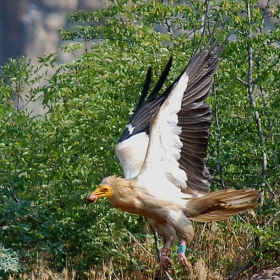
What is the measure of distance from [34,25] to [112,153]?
24.2ft

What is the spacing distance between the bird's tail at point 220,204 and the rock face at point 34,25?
793 centimetres

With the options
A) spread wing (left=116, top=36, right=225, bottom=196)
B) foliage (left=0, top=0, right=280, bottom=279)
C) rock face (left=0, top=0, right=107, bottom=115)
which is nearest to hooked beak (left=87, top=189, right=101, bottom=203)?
spread wing (left=116, top=36, right=225, bottom=196)

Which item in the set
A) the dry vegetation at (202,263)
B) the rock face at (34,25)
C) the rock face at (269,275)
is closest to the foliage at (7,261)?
the dry vegetation at (202,263)

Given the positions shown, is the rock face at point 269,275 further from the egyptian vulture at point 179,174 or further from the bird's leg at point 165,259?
the bird's leg at point 165,259

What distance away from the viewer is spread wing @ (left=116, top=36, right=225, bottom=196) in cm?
812

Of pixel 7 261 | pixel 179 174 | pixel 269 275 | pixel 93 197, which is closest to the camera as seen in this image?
pixel 93 197

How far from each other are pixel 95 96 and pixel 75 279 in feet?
6.43

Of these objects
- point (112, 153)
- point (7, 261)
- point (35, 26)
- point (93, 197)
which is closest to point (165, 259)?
point (93, 197)

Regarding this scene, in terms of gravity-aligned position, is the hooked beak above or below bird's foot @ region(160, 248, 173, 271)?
above

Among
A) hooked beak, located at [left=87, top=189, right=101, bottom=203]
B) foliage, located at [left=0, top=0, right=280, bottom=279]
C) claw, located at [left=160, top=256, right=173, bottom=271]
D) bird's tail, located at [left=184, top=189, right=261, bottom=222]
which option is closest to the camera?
hooked beak, located at [left=87, top=189, right=101, bottom=203]

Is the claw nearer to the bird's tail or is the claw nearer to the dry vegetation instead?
the bird's tail

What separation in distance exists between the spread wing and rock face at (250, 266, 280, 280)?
1.02 metres

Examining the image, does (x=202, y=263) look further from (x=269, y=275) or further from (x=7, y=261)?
(x=7, y=261)

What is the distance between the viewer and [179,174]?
8.41 metres
